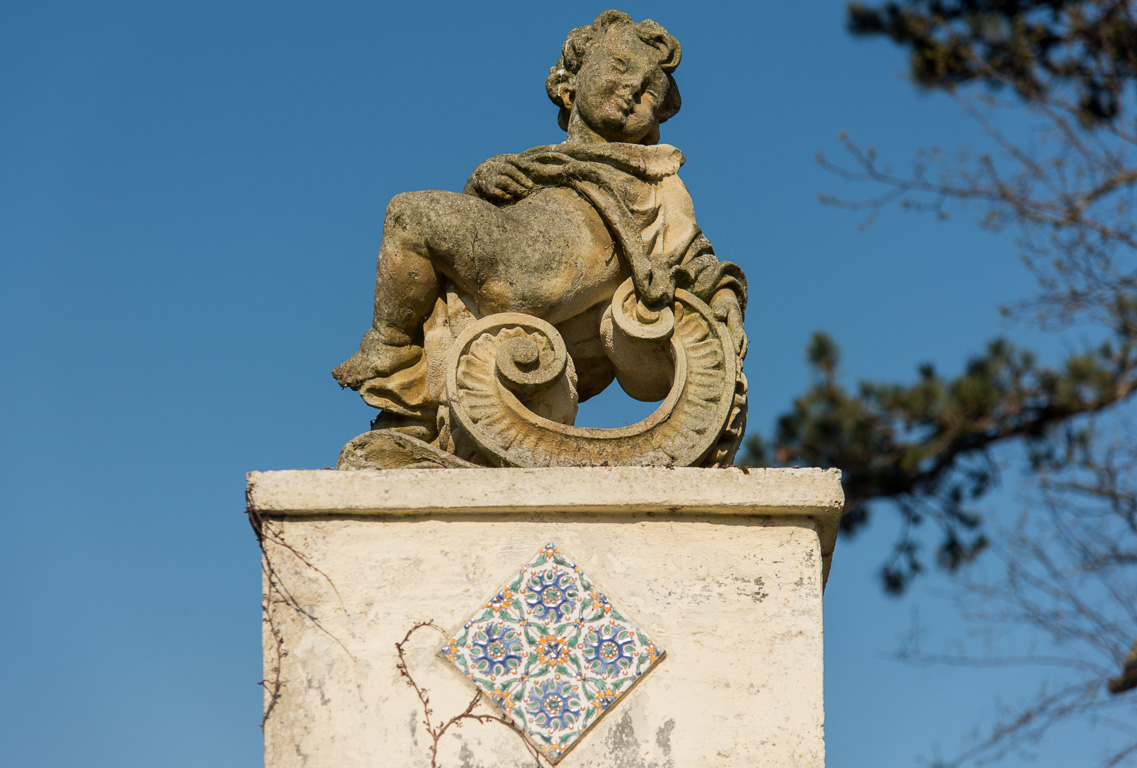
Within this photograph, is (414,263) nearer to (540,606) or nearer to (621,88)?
(621,88)

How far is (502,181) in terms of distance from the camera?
5.60 m

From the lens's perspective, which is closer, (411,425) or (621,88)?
(411,425)

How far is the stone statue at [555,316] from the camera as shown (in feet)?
16.9

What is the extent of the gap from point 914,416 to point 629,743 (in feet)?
18.3

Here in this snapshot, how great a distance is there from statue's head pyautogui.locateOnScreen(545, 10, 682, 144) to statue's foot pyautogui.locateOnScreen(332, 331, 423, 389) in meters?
1.03

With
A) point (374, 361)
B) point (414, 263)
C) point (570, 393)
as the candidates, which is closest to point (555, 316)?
point (570, 393)

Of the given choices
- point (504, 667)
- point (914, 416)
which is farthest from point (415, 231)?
point (914, 416)

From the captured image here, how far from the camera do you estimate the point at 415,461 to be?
17.0ft

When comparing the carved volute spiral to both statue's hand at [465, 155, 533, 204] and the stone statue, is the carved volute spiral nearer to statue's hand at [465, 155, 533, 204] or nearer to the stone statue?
the stone statue

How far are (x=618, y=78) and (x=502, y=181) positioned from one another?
0.56 m

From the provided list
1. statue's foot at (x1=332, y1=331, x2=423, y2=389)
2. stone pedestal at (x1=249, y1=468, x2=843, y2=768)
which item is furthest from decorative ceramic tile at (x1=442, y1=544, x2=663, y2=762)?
statue's foot at (x1=332, y1=331, x2=423, y2=389)

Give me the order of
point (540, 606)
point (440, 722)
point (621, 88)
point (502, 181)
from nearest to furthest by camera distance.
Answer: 1. point (440, 722)
2. point (540, 606)
3. point (502, 181)
4. point (621, 88)

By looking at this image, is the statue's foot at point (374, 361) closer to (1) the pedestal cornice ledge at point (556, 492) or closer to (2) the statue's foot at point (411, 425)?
(2) the statue's foot at point (411, 425)

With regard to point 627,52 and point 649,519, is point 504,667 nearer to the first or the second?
point 649,519
